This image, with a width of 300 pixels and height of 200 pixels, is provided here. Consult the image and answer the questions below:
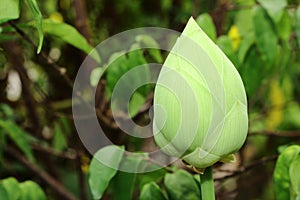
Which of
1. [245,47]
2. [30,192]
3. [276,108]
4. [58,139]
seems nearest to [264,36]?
[245,47]

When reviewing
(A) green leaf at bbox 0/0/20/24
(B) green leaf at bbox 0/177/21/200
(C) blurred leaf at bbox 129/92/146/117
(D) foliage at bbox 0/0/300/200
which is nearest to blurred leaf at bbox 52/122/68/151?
(D) foliage at bbox 0/0/300/200

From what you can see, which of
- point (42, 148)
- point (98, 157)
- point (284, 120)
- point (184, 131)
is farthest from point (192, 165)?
point (284, 120)

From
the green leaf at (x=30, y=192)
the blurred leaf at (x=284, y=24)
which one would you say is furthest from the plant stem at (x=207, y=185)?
the blurred leaf at (x=284, y=24)

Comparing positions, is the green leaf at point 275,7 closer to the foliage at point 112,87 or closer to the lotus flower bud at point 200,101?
the foliage at point 112,87

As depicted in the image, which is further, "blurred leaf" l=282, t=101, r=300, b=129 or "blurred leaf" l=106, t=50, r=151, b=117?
"blurred leaf" l=282, t=101, r=300, b=129

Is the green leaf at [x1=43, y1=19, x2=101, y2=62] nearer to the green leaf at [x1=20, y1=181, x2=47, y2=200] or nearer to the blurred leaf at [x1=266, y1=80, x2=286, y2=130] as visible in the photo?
the green leaf at [x1=20, y1=181, x2=47, y2=200]

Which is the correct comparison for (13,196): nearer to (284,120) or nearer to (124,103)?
(124,103)

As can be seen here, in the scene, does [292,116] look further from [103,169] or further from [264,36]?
[103,169]
